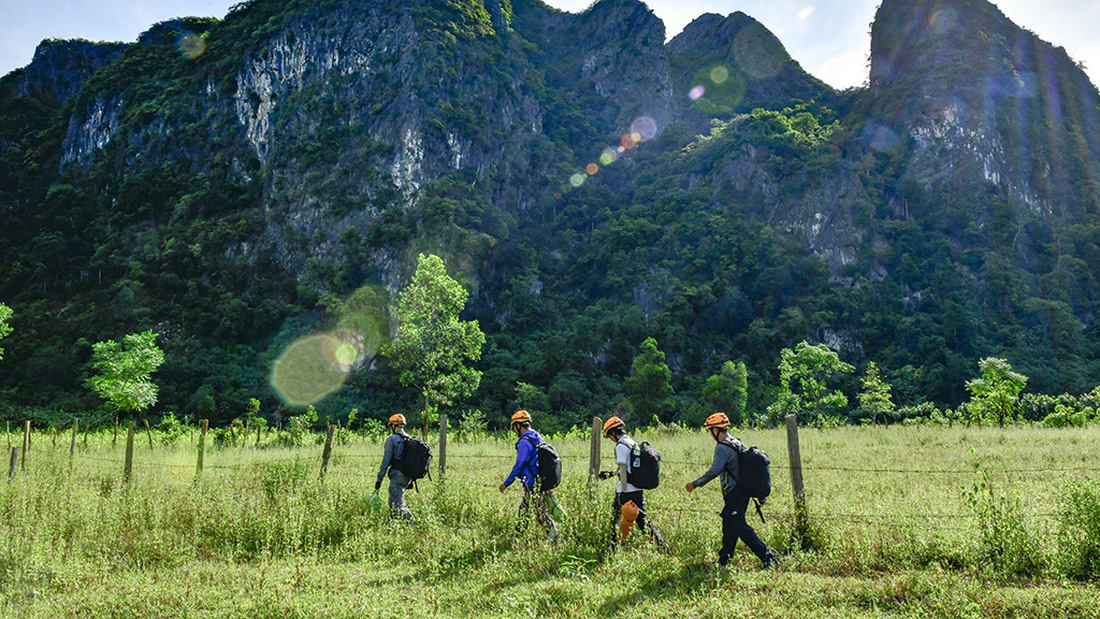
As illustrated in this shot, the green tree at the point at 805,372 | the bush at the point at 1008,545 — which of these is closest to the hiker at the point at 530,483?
the bush at the point at 1008,545

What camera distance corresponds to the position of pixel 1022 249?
7506 centimetres

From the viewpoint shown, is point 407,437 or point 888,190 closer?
point 407,437

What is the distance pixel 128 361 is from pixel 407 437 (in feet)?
63.9

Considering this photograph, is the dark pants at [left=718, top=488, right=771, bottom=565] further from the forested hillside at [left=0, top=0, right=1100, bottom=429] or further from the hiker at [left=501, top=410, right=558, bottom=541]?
the forested hillside at [left=0, top=0, right=1100, bottom=429]

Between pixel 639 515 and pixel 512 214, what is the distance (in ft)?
268

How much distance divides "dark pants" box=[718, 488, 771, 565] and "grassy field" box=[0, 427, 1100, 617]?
0.67 feet

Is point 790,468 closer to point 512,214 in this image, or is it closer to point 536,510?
point 536,510

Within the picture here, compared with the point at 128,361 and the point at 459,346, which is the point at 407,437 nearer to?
the point at 459,346

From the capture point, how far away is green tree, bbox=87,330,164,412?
22156mm

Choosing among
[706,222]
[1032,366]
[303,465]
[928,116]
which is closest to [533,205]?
[706,222]

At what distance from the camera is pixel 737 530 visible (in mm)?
6242

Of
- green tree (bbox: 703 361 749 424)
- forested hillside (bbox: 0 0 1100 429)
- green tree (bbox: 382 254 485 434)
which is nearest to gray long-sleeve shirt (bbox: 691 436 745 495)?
green tree (bbox: 382 254 485 434)

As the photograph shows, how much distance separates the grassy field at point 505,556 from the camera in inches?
210

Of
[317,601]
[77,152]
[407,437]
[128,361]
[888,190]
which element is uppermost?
[77,152]
